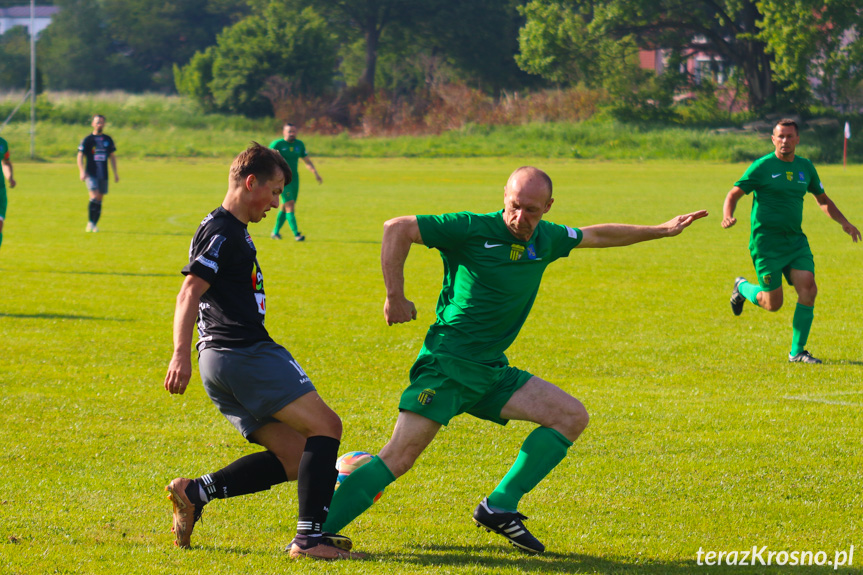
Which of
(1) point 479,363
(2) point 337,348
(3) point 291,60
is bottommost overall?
(2) point 337,348

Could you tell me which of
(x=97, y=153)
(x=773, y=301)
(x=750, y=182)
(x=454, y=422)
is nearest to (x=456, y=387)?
(x=454, y=422)

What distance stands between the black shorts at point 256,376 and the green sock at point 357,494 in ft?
1.59

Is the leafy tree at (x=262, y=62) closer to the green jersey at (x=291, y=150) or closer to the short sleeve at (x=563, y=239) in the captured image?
the green jersey at (x=291, y=150)

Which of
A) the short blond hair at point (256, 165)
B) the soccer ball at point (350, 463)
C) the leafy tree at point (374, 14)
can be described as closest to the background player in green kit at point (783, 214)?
the soccer ball at point (350, 463)

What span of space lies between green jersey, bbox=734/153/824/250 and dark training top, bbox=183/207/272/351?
6417mm

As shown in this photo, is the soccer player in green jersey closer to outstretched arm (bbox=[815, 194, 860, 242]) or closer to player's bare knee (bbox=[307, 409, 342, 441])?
player's bare knee (bbox=[307, 409, 342, 441])

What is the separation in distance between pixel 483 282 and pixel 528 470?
92 centimetres

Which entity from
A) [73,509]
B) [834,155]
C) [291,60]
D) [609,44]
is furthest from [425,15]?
[73,509]

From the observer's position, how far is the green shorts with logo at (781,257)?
31.3ft

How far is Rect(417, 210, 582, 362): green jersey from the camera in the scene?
4.71 meters

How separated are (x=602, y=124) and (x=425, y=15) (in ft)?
82.6

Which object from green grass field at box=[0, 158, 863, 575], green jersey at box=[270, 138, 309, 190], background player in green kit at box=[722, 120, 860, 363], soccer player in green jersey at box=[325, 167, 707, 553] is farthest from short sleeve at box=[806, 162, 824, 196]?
green jersey at box=[270, 138, 309, 190]

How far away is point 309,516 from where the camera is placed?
14.6 feet

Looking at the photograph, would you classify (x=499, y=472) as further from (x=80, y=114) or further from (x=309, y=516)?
(x=80, y=114)
